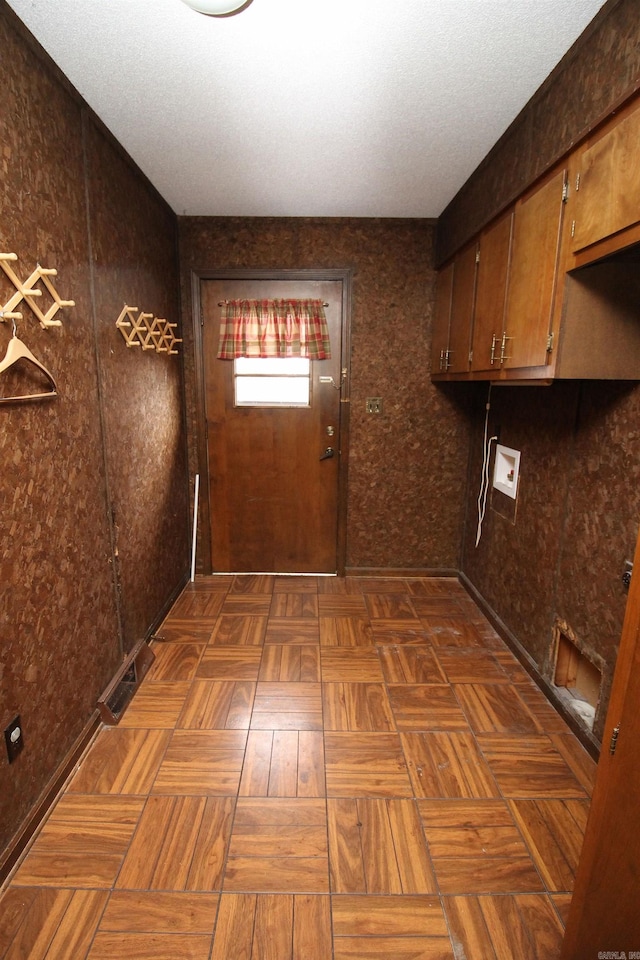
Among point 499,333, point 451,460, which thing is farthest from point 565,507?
point 451,460

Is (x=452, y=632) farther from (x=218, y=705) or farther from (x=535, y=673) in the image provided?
(x=218, y=705)

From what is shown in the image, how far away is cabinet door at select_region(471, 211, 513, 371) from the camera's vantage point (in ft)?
6.92

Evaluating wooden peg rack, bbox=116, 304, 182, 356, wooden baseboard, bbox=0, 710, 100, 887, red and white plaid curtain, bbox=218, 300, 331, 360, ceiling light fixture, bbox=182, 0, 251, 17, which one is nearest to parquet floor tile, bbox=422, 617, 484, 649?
wooden baseboard, bbox=0, 710, 100, 887

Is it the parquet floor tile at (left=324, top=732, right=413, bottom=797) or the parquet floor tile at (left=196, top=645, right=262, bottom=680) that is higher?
the parquet floor tile at (left=196, top=645, right=262, bottom=680)

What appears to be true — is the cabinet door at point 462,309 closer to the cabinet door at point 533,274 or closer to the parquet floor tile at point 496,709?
the cabinet door at point 533,274

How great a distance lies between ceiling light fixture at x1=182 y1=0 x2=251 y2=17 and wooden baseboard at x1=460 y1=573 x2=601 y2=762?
261 centimetres

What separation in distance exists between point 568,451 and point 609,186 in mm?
1053

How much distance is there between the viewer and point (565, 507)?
2.09m

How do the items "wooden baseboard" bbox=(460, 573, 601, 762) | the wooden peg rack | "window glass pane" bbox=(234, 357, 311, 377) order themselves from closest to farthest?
"wooden baseboard" bbox=(460, 573, 601, 762)
the wooden peg rack
"window glass pane" bbox=(234, 357, 311, 377)

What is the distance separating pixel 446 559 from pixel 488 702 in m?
1.49

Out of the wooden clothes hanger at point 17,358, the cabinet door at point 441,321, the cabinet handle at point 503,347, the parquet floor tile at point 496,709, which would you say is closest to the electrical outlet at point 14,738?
the wooden clothes hanger at point 17,358

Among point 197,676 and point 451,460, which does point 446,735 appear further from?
point 451,460

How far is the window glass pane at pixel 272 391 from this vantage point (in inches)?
130

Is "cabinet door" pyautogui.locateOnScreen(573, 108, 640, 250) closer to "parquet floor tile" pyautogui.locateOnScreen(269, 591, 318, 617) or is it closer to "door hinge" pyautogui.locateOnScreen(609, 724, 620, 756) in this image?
"door hinge" pyautogui.locateOnScreen(609, 724, 620, 756)
